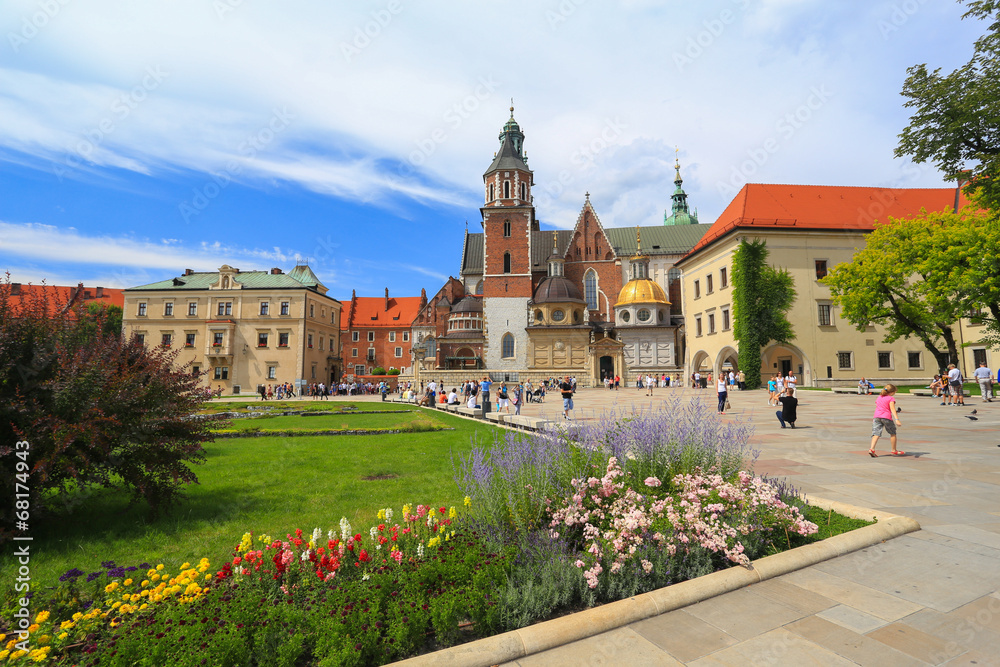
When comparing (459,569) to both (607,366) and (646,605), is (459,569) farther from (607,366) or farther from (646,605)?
(607,366)

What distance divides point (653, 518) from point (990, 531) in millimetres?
3659

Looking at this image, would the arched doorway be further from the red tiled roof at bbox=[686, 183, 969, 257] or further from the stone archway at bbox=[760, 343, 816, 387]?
the red tiled roof at bbox=[686, 183, 969, 257]

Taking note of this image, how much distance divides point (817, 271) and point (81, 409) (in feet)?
144

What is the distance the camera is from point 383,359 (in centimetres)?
7212

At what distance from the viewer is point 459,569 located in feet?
12.1

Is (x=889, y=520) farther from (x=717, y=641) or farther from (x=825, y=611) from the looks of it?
(x=717, y=641)

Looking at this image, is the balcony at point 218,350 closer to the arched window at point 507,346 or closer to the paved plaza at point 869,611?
Answer: the arched window at point 507,346

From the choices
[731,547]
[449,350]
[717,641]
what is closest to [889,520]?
[731,547]

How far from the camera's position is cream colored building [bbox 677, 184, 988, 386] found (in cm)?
3738

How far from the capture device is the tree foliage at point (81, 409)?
15.6 ft

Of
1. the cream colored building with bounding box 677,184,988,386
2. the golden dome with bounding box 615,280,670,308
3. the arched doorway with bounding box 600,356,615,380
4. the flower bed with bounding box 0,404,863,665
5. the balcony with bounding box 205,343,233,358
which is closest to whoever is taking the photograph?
the flower bed with bounding box 0,404,863,665

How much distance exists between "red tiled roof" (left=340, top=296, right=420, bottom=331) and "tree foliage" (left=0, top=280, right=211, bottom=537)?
68.1 metres

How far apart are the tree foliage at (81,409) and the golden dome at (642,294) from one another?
5170 cm

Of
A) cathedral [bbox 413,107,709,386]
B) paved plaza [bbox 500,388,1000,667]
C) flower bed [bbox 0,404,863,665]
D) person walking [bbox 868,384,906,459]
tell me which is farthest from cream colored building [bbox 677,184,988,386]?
flower bed [bbox 0,404,863,665]
